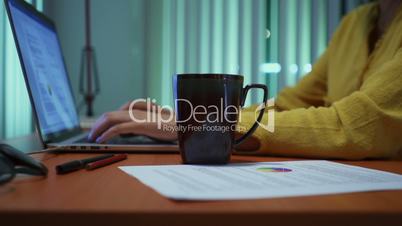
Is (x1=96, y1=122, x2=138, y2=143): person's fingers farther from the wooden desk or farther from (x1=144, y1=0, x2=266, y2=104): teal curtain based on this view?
(x1=144, y1=0, x2=266, y2=104): teal curtain

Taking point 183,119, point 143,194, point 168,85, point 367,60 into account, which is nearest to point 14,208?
point 143,194

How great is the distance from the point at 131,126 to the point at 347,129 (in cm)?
37

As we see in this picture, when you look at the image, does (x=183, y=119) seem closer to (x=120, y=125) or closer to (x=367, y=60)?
(x=120, y=125)

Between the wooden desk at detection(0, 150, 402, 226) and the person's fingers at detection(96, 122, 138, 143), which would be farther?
the person's fingers at detection(96, 122, 138, 143)

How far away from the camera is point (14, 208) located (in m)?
0.27

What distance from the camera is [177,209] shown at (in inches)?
10.8

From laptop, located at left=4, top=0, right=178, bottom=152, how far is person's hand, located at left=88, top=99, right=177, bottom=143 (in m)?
0.02

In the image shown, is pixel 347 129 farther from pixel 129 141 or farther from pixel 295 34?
pixel 295 34

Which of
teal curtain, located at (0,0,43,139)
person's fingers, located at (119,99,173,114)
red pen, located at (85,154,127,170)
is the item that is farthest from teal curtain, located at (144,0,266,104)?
red pen, located at (85,154,127,170)

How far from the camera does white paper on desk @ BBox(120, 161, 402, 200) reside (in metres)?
0.32

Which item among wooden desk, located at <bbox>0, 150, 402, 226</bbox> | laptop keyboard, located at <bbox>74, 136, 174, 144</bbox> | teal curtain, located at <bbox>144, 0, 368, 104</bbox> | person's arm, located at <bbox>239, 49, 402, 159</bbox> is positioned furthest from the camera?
teal curtain, located at <bbox>144, 0, 368, 104</bbox>

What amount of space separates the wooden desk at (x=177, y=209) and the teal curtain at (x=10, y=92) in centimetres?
137

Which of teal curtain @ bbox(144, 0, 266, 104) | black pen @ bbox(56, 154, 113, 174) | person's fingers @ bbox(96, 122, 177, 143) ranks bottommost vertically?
black pen @ bbox(56, 154, 113, 174)

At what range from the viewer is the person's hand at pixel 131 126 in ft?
2.25
